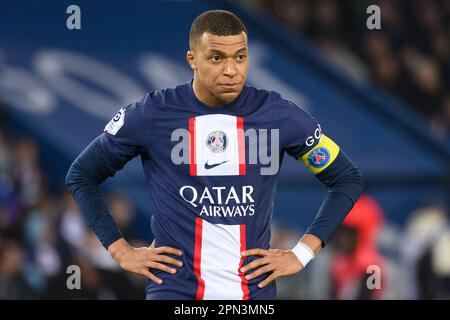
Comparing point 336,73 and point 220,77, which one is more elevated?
point 336,73

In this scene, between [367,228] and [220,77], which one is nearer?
[220,77]

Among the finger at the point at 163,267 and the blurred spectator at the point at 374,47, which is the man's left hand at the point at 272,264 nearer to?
the finger at the point at 163,267

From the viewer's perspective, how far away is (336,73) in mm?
8883

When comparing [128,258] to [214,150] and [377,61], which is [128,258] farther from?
[377,61]

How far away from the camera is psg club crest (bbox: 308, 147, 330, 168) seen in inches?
170

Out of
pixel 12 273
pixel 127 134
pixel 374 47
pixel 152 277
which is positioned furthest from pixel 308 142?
pixel 374 47

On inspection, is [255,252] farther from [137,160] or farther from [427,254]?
[427,254]

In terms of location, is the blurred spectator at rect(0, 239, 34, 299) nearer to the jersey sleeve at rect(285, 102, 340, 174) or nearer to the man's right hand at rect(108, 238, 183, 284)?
the man's right hand at rect(108, 238, 183, 284)

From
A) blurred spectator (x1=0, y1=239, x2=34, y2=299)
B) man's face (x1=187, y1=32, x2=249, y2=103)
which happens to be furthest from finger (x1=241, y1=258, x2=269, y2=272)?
blurred spectator (x1=0, y1=239, x2=34, y2=299)

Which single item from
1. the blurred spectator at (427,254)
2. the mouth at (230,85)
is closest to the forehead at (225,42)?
the mouth at (230,85)

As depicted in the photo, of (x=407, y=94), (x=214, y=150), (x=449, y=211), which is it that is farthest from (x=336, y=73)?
(x=214, y=150)

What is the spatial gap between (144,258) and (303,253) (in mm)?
678

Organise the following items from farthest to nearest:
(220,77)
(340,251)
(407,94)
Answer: (407,94), (340,251), (220,77)
